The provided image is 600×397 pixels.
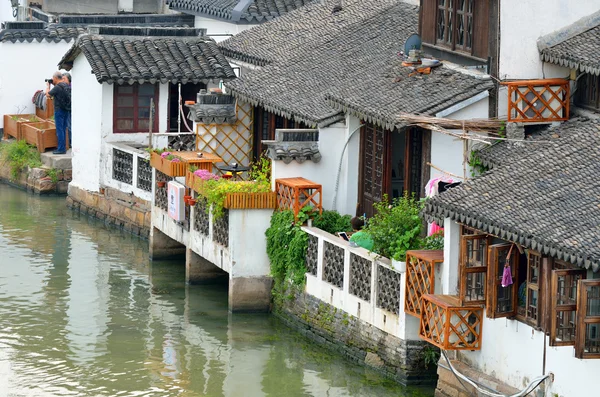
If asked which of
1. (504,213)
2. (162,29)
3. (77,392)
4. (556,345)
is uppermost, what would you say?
(162,29)

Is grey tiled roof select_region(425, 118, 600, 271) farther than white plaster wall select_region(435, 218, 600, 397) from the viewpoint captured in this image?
No

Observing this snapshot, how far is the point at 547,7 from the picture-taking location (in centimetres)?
2528

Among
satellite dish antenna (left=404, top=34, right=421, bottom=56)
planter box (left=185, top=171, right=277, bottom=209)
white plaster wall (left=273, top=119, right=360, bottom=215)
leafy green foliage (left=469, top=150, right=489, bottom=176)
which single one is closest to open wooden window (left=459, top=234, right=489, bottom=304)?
leafy green foliage (left=469, top=150, right=489, bottom=176)

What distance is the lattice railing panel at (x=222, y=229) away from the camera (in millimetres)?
28297

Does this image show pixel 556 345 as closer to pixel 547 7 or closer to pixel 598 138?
pixel 598 138

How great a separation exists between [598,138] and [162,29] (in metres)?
16.4

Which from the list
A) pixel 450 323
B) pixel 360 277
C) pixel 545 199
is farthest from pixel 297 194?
pixel 545 199

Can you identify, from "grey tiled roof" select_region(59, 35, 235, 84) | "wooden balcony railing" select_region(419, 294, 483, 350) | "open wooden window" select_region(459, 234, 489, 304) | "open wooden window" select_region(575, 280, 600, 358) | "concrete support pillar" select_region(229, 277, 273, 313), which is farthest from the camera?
"grey tiled roof" select_region(59, 35, 235, 84)

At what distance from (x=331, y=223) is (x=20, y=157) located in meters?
15.6

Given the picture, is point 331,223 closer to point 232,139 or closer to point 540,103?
point 540,103

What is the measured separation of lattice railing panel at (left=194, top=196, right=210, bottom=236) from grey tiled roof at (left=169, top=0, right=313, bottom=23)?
12.3m

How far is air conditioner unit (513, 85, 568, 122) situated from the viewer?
24.4m

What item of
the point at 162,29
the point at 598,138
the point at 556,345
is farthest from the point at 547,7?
the point at 162,29

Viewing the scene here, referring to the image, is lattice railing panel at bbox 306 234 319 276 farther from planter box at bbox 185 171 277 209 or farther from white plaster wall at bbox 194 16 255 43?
white plaster wall at bbox 194 16 255 43
